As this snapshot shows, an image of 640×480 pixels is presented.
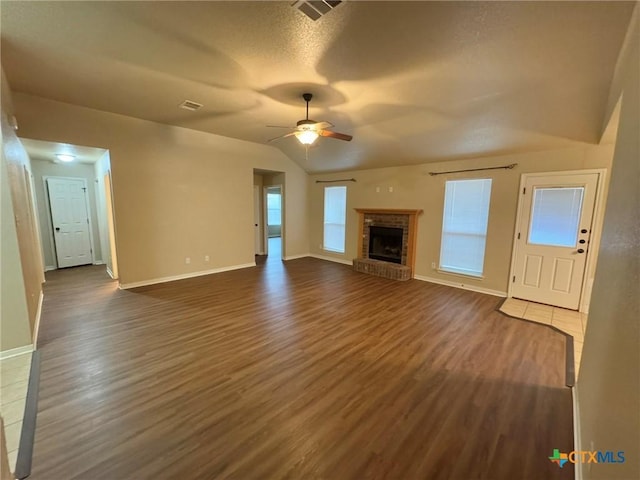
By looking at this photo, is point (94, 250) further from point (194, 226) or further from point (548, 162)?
point (548, 162)

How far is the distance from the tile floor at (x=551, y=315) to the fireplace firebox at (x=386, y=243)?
88.4 inches

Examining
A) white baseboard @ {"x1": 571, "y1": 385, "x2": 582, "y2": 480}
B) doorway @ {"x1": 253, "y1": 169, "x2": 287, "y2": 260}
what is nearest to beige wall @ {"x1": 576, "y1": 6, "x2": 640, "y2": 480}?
white baseboard @ {"x1": 571, "y1": 385, "x2": 582, "y2": 480}

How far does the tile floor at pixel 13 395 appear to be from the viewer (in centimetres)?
169

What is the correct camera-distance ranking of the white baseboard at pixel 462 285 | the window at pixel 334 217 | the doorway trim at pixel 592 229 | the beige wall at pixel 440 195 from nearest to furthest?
the doorway trim at pixel 592 229 → the beige wall at pixel 440 195 → the white baseboard at pixel 462 285 → the window at pixel 334 217

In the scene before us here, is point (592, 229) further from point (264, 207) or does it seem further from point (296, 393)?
point (264, 207)

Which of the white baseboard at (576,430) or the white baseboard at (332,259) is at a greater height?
the white baseboard at (332,259)

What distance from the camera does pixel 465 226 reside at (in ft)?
16.3

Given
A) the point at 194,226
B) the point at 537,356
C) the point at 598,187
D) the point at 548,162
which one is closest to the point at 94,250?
the point at 194,226

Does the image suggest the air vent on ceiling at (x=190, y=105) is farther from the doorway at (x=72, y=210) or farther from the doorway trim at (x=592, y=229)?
the doorway trim at (x=592, y=229)

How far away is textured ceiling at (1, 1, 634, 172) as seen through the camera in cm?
193

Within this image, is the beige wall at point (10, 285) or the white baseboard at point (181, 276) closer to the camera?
the beige wall at point (10, 285)

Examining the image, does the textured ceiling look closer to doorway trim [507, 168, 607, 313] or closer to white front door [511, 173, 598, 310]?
doorway trim [507, 168, 607, 313]

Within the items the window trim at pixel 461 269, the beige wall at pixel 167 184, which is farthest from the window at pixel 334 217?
the window trim at pixel 461 269

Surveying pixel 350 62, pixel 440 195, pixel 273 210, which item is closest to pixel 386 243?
pixel 440 195
